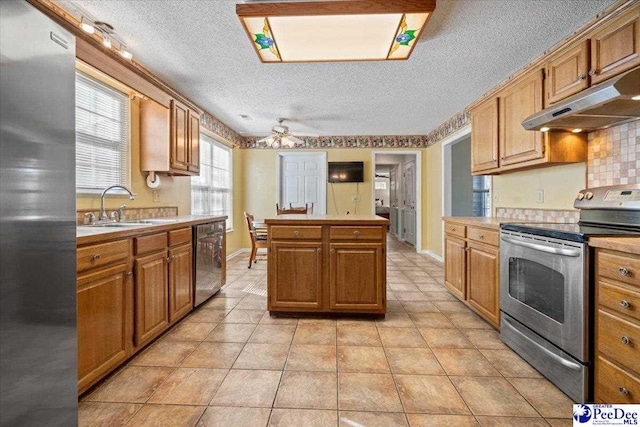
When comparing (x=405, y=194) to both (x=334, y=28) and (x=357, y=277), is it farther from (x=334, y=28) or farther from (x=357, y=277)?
(x=334, y=28)

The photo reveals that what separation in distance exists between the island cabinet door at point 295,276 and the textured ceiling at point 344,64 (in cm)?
175

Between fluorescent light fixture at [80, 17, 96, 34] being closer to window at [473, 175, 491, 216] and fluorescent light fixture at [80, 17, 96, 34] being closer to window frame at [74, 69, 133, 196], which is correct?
window frame at [74, 69, 133, 196]

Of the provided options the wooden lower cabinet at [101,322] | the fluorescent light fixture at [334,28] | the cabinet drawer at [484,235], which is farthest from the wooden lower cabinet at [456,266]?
the wooden lower cabinet at [101,322]

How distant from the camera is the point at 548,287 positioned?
5.89ft

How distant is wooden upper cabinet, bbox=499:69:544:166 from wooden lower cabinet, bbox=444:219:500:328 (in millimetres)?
686

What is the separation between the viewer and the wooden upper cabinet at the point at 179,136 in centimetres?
299

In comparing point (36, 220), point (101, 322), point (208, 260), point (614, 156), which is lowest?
point (101, 322)

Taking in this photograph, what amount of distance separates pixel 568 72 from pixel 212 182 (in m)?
4.58

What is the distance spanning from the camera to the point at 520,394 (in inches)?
64.7

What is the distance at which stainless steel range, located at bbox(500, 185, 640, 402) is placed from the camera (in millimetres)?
1542

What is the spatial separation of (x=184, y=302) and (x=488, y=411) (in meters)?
2.32

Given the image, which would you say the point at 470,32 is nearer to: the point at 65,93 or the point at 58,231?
the point at 65,93

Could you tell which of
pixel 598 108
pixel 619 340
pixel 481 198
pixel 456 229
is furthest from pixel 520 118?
pixel 481 198

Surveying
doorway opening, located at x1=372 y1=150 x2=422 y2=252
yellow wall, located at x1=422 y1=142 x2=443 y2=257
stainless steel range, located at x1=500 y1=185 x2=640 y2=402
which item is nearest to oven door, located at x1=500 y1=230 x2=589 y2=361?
stainless steel range, located at x1=500 y1=185 x2=640 y2=402
